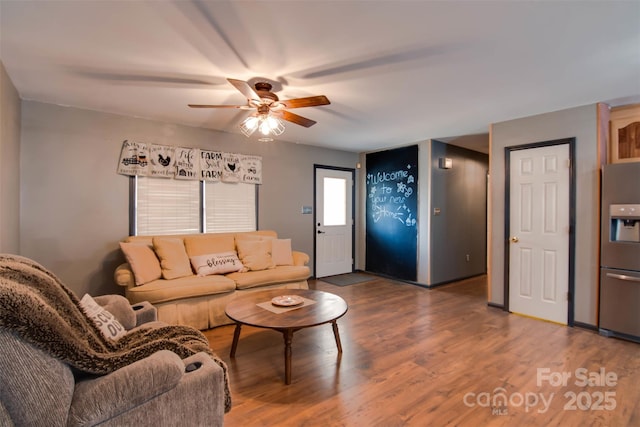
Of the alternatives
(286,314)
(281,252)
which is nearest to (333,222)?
(281,252)

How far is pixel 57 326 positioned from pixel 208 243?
290 cm

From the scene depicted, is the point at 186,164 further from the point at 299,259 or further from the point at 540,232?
the point at 540,232

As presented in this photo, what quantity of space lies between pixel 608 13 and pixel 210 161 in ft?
13.4

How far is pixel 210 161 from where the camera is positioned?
4.32m

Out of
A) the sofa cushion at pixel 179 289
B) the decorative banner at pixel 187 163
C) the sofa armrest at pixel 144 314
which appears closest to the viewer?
the sofa armrest at pixel 144 314

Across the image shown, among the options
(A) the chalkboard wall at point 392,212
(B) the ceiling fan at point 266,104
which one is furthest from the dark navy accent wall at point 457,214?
(B) the ceiling fan at point 266,104

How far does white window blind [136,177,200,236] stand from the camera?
3.85 metres

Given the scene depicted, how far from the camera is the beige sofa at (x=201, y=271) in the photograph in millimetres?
3082

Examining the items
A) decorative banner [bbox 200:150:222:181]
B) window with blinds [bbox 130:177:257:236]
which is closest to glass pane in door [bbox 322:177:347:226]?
window with blinds [bbox 130:177:257:236]

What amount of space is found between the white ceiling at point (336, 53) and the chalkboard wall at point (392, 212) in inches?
71.5

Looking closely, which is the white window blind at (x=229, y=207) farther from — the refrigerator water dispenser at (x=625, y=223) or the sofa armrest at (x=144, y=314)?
the refrigerator water dispenser at (x=625, y=223)

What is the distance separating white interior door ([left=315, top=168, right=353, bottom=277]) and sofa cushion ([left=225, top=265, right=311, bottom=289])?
A: 1.45 m

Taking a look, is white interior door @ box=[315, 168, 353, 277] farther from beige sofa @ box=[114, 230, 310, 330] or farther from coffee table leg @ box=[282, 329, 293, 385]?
coffee table leg @ box=[282, 329, 293, 385]

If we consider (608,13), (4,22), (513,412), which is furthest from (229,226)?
(608,13)
